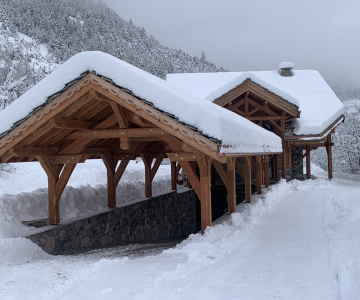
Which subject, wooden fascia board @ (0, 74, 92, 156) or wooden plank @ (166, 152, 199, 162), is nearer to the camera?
wooden fascia board @ (0, 74, 92, 156)

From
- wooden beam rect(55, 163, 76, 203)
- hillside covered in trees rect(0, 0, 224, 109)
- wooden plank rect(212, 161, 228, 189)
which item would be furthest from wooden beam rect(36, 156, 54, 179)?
hillside covered in trees rect(0, 0, 224, 109)

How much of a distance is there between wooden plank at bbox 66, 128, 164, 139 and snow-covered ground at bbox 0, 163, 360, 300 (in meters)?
2.19

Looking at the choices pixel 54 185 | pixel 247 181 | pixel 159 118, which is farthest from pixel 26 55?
pixel 159 118

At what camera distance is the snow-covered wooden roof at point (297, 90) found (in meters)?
15.3

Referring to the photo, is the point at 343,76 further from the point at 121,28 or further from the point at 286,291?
the point at 286,291

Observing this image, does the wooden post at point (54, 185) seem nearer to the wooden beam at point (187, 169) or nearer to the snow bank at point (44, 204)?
the snow bank at point (44, 204)

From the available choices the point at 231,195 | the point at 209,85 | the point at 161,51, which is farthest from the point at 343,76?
the point at 231,195

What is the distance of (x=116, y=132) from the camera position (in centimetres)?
742

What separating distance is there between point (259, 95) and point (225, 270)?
11.5m

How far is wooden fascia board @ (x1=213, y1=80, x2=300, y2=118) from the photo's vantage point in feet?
49.3

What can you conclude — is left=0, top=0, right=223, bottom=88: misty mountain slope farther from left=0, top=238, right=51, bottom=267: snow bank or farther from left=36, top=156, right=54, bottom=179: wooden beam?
left=0, top=238, right=51, bottom=267: snow bank

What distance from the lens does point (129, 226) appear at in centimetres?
1116

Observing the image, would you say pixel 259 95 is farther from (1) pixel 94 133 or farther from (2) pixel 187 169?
(1) pixel 94 133

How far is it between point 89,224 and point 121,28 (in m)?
81.7
